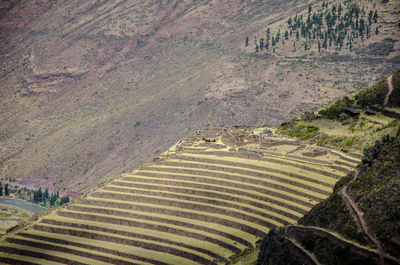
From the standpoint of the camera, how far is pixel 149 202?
2035 inches

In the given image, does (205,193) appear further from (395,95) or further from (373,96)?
(395,95)

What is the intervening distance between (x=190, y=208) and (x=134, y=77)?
101445mm

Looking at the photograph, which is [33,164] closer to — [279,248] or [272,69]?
[272,69]

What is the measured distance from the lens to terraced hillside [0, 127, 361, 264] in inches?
1735

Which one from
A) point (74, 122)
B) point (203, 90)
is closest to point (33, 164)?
point (74, 122)

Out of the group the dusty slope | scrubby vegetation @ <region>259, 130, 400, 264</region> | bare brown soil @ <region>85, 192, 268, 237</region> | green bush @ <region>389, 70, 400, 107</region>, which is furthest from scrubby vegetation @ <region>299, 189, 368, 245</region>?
the dusty slope

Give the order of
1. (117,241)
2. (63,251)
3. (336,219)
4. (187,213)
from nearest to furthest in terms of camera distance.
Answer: (336,219)
(117,241)
(63,251)
(187,213)

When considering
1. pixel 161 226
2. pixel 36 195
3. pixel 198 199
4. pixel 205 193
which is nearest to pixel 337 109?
pixel 205 193

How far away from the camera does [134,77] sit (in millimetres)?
146625

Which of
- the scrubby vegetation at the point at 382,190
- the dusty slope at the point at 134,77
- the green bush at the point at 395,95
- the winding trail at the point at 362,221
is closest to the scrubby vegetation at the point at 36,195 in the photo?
the dusty slope at the point at 134,77

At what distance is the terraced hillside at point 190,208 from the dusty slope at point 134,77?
160 ft

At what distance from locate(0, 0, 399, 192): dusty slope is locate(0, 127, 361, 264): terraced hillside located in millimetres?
48657

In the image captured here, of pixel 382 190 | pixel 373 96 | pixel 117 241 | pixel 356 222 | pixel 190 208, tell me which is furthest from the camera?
pixel 373 96

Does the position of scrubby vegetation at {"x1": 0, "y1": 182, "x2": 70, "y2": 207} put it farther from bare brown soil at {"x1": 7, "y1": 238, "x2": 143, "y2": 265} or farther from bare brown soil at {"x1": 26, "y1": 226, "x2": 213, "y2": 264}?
bare brown soil at {"x1": 26, "y1": 226, "x2": 213, "y2": 264}
